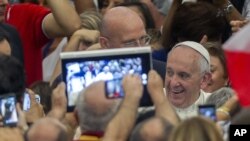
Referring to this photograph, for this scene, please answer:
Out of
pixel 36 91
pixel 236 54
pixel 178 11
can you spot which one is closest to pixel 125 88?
pixel 236 54

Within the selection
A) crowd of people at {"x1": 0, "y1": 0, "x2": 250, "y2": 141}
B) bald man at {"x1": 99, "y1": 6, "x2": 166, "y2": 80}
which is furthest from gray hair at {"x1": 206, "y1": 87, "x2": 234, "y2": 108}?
bald man at {"x1": 99, "y1": 6, "x2": 166, "y2": 80}

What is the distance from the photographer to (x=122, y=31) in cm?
766

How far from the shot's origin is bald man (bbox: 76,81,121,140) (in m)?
5.93

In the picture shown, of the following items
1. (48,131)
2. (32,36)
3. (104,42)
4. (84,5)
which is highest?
(48,131)

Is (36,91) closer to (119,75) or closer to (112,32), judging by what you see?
(112,32)

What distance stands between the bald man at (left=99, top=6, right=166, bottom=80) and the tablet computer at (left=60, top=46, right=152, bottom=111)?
3.77ft

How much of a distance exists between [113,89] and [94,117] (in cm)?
21

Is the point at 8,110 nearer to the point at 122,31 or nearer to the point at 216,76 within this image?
the point at 122,31

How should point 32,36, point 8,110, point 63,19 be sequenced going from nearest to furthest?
point 8,110, point 63,19, point 32,36

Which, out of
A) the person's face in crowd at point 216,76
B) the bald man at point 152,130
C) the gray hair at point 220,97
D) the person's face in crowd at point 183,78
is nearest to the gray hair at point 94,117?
the bald man at point 152,130

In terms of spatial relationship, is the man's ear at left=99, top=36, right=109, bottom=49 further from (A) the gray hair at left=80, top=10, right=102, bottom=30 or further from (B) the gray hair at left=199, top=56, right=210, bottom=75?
(A) the gray hair at left=80, top=10, right=102, bottom=30

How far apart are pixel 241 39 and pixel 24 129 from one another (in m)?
1.30

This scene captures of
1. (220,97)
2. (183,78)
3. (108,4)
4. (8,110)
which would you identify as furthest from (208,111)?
(108,4)

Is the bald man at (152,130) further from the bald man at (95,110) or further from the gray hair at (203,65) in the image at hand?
the gray hair at (203,65)
